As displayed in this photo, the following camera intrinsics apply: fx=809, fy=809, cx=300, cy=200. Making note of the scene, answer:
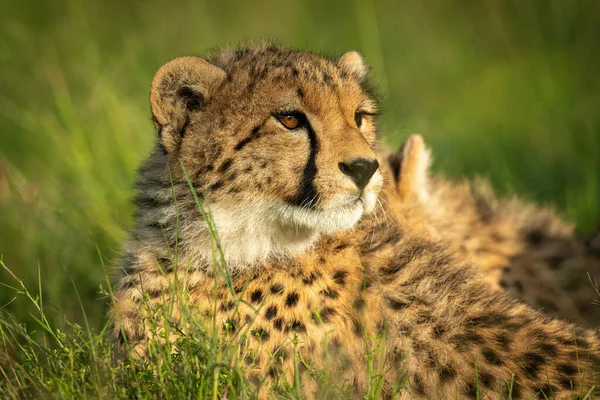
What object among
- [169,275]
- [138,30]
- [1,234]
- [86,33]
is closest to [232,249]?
[169,275]

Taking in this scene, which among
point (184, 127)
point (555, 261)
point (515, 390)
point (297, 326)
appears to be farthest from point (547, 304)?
point (184, 127)

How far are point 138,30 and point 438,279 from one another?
610 centimetres

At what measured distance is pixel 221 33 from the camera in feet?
29.0

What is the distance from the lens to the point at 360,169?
2785 millimetres

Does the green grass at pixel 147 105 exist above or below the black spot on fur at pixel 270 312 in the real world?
above

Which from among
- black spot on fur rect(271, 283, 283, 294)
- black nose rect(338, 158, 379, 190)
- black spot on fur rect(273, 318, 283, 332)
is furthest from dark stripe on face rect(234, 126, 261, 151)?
black spot on fur rect(273, 318, 283, 332)

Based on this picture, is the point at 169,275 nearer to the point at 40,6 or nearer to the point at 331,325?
the point at 331,325

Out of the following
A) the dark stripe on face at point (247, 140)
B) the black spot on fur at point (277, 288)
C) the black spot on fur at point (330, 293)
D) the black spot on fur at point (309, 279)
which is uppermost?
the dark stripe on face at point (247, 140)

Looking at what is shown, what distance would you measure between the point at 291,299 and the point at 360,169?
561 mm

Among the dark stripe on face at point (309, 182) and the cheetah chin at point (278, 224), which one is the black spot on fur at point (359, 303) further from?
the dark stripe on face at point (309, 182)

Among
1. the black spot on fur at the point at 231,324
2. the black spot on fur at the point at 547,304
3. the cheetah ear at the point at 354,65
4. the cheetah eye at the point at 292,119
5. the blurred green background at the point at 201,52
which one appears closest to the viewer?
the black spot on fur at the point at 231,324

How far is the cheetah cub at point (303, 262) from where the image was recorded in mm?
2844

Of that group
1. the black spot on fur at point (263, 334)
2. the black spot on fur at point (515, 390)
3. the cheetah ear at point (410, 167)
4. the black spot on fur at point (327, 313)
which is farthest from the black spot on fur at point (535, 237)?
the black spot on fur at point (263, 334)

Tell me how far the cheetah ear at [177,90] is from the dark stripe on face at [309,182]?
473 mm
